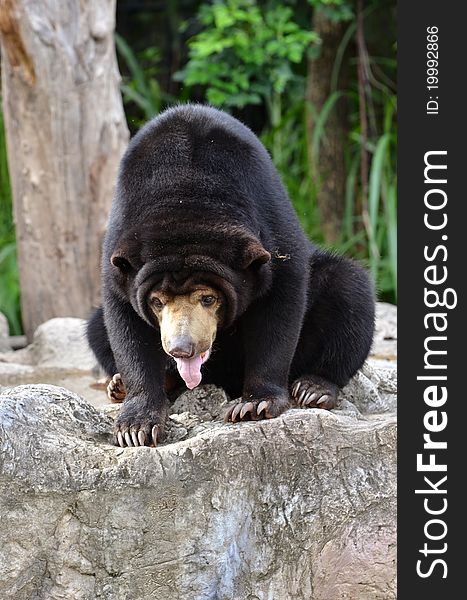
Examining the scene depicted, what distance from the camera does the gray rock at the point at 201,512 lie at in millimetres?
3043

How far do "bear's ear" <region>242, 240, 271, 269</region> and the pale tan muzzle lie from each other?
146 mm

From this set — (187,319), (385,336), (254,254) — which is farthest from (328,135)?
(187,319)

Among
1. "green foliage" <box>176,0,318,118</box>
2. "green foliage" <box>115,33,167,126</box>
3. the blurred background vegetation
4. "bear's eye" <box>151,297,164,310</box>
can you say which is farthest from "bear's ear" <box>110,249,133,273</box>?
"green foliage" <box>115,33,167,126</box>

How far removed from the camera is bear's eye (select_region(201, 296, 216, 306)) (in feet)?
11.6

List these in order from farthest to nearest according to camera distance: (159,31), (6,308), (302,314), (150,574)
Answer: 1. (159,31)
2. (6,308)
3. (302,314)
4. (150,574)

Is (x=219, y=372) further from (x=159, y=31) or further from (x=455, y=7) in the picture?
(x=159, y=31)

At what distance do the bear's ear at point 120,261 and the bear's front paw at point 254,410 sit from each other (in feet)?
1.92

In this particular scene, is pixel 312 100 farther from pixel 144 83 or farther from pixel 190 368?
pixel 190 368

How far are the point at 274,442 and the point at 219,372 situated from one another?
0.93 m

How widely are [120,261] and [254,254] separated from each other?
45cm

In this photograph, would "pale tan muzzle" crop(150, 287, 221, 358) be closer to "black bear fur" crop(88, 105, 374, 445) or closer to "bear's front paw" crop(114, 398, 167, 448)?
"black bear fur" crop(88, 105, 374, 445)

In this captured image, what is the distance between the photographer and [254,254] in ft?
11.7

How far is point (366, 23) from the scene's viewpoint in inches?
357

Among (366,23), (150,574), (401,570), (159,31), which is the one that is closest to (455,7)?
(401,570)
